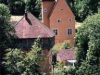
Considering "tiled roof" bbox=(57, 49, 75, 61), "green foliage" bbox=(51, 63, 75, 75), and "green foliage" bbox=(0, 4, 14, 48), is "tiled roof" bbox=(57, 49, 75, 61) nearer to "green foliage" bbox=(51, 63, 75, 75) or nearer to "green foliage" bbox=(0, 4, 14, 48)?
"green foliage" bbox=(51, 63, 75, 75)

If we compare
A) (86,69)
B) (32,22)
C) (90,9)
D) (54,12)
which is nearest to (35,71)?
(86,69)

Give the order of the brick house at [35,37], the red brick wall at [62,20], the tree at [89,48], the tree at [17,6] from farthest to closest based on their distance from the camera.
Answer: the tree at [17,6], the red brick wall at [62,20], the brick house at [35,37], the tree at [89,48]

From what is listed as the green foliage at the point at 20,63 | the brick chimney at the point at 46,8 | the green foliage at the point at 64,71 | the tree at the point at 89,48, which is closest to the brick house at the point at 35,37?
the green foliage at the point at 64,71

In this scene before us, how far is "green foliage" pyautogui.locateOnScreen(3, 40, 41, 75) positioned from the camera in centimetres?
3934

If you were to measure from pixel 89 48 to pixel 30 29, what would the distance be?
729cm

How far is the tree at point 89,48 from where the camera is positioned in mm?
39156

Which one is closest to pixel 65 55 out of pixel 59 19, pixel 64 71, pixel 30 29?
pixel 30 29

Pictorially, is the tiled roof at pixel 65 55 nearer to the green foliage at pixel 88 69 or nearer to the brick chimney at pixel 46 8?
the brick chimney at pixel 46 8

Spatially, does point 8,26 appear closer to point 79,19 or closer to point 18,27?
point 18,27

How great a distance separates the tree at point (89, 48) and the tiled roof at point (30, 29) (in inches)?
197

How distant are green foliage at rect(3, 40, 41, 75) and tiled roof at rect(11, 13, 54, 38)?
4217mm

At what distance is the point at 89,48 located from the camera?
39094 millimetres

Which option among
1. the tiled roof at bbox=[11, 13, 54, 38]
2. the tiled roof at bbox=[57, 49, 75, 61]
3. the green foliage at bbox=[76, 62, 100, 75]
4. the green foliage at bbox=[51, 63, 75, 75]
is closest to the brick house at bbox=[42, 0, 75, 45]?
the tiled roof at bbox=[57, 49, 75, 61]

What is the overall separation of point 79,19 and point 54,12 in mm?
16155
